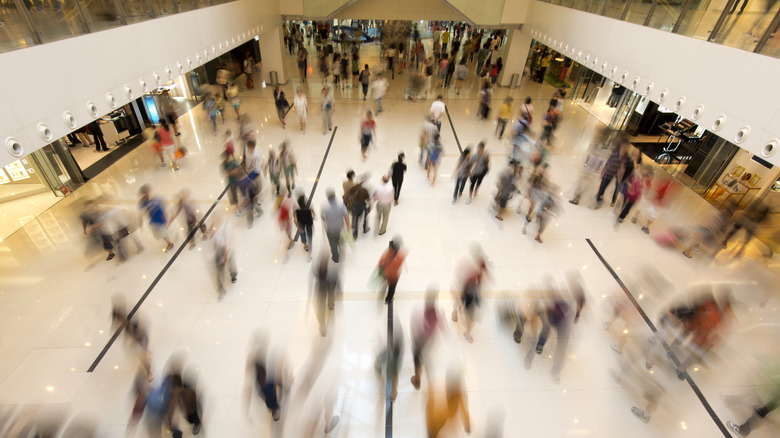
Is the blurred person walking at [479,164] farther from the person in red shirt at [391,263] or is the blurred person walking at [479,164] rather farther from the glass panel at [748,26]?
the glass panel at [748,26]

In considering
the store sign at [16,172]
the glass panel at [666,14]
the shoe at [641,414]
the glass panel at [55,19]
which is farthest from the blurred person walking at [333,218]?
the store sign at [16,172]

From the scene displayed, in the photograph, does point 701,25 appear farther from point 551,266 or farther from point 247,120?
point 247,120

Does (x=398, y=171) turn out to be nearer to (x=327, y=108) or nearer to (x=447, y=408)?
(x=327, y=108)

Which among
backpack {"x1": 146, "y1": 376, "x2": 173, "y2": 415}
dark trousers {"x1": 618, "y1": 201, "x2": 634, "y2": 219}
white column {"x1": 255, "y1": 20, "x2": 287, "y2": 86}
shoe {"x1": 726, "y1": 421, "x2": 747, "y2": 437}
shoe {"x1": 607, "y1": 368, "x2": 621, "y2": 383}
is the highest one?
white column {"x1": 255, "y1": 20, "x2": 287, "y2": 86}

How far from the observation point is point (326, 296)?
491 cm

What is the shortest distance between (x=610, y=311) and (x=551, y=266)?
1155 millimetres

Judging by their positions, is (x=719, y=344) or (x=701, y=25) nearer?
(x=719, y=344)

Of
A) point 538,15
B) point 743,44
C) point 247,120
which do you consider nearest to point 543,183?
point 743,44

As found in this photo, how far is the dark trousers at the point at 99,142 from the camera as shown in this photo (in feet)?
32.1

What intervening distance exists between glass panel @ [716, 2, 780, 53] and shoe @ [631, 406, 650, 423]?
517 cm

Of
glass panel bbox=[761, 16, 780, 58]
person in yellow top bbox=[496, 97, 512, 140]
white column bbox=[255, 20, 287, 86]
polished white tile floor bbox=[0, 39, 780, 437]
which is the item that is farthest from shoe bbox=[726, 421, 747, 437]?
white column bbox=[255, 20, 287, 86]

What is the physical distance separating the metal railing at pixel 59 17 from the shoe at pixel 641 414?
8755 mm

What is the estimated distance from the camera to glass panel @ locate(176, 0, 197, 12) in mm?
8000

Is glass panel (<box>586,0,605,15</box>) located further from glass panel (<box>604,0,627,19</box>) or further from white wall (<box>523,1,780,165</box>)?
glass panel (<box>604,0,627,19</box>)
